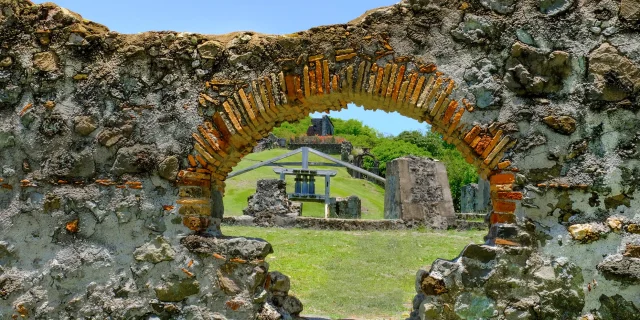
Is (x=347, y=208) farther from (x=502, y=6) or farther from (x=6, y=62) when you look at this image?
(x=502, y=6)

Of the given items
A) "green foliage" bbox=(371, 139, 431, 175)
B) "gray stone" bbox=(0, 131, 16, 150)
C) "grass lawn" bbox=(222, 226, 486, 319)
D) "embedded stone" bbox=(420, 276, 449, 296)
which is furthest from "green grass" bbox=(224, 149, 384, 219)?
"embedded stone" bbox=(420, 276, 449, 296)

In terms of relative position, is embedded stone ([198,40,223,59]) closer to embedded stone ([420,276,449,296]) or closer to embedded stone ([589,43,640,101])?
embedded stone ([420,276,449,296])

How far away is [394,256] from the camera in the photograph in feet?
28.6

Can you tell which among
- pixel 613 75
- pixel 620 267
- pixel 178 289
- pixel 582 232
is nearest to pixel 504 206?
pixel 582 232

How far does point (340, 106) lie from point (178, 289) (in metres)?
1.87

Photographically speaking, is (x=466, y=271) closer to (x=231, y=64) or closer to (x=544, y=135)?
(x=544, y=135)

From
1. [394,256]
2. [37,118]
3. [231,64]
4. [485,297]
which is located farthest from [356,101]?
[394,256]

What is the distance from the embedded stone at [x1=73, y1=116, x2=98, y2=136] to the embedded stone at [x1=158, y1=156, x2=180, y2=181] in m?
0.65

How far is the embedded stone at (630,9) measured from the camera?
11.6ft

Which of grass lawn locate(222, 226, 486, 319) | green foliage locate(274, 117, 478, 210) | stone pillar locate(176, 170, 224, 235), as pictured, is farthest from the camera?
→ green foliage locate(274, 117, 478, 210)

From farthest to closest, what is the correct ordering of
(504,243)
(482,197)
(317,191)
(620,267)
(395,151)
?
(395,151)
(317,191)
(482,197)
(504,243)
(620,267)

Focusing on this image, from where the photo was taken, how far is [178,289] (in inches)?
154

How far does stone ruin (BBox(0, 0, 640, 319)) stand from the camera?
3553 mm

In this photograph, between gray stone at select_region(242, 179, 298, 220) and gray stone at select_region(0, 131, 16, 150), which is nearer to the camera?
gray stone at select_region(0, 131, 16, 150)
